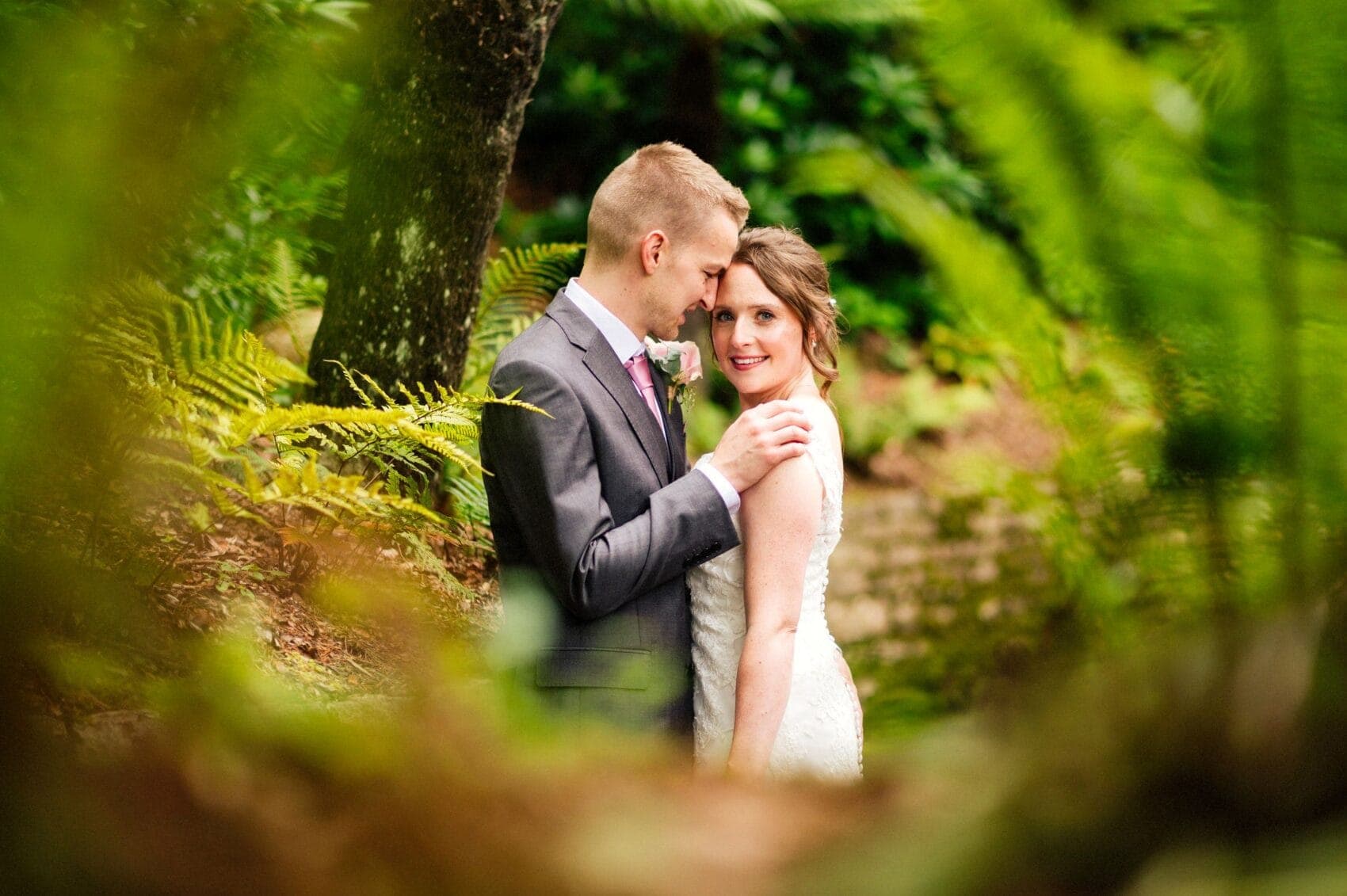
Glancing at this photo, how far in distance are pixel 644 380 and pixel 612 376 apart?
0.64ft

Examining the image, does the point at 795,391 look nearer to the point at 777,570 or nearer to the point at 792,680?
the point at 777,570

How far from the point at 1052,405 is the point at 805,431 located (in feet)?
5.28

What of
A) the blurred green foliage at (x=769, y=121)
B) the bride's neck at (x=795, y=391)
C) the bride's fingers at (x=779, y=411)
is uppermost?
the blurred green foliage at (x=769, y=121)

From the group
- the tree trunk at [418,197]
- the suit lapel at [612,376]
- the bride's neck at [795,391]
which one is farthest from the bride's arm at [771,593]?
the tree trunk at [418,197]

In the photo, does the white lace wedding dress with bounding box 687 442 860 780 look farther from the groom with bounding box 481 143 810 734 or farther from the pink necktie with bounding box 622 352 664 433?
the pink necktie with bounding box 622 352 664 433

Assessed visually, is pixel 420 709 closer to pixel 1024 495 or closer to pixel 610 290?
pixel 1024 495

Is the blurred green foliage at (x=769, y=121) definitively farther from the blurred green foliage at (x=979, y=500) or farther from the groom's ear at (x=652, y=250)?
the blurred green foliage at (x=979, y=500)

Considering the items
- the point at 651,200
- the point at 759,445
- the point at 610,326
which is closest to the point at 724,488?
the point at 759,445

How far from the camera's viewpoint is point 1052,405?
0.70m

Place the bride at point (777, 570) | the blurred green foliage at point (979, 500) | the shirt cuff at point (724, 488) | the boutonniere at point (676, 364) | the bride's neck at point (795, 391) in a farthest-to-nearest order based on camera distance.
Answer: the bride's neck at point (795, 391) → the boutonniere at point (676, 364) → the bride at point (777, 570) → the shirt cuff at point (724, 488) → the blurred green foliage at point (979, 500)

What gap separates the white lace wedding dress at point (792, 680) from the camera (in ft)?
7.91

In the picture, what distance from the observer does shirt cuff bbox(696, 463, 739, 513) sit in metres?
2.17

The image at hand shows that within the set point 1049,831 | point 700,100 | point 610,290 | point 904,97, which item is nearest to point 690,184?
point 610,290

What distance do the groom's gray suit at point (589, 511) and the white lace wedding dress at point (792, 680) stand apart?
62 millimetres
